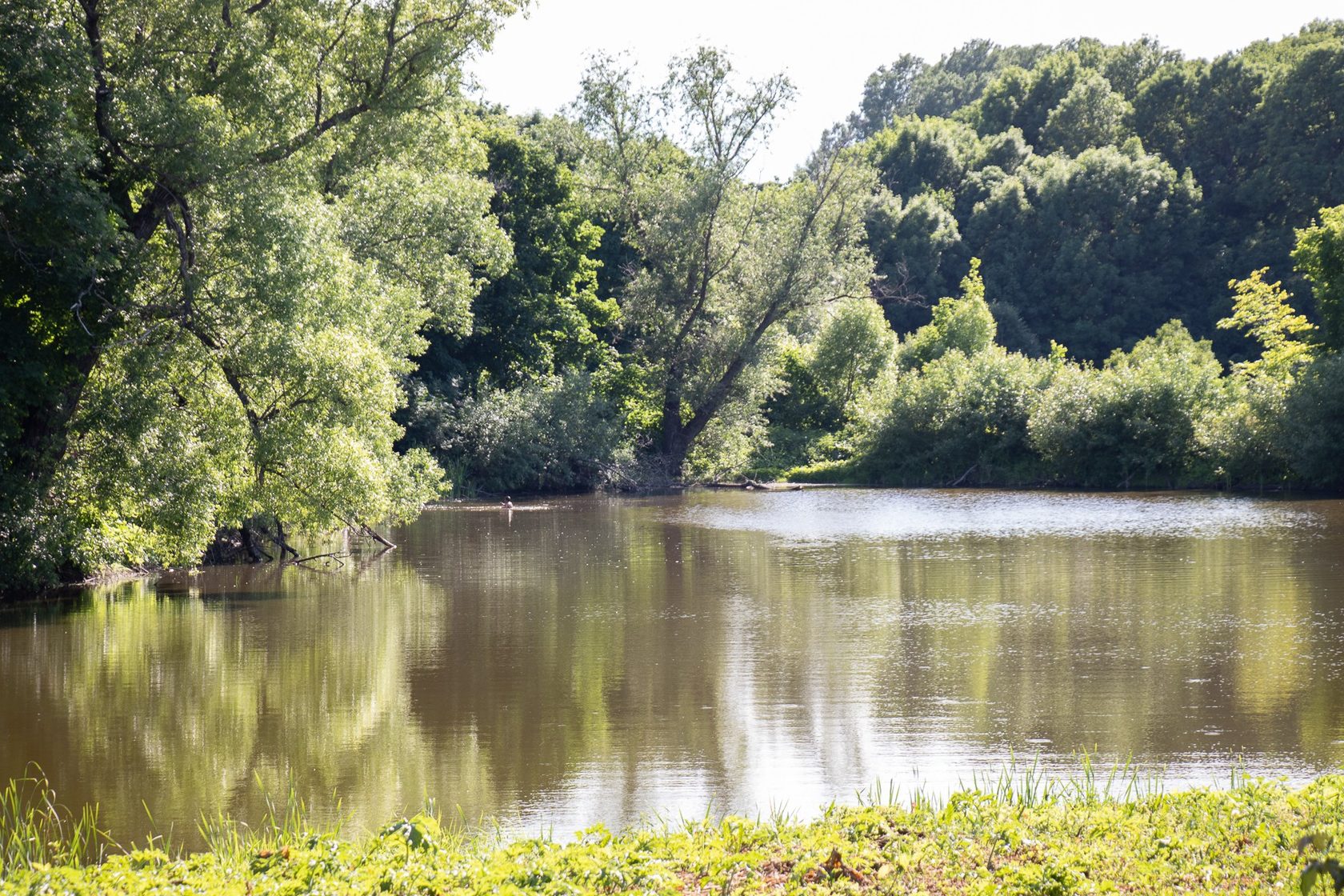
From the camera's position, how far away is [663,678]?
11.9 meters

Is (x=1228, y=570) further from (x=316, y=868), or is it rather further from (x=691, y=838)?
(x=316, y=868)

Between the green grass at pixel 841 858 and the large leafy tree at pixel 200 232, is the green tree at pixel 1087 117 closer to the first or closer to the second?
the large leafy tree at pixel 200 232

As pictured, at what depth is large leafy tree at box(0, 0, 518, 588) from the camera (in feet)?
48.8

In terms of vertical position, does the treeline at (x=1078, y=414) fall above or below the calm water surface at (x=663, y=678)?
above

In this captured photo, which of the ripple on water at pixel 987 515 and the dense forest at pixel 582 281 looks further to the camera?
the ripple on water at pixel 987 515

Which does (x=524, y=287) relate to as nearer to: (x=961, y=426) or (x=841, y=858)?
(x=961, y=426)

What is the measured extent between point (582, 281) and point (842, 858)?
144ft

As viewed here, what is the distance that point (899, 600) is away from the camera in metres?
16.9

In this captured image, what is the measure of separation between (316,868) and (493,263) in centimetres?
3039

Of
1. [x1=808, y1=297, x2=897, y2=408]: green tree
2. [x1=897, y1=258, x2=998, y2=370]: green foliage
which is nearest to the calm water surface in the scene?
[x1=808, y1=297, x2=897, y2=408]: green tree

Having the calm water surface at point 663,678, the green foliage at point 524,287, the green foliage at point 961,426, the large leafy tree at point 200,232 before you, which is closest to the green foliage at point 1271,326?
the green foliage at point 961,426

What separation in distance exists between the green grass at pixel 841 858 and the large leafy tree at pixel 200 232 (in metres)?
10.5

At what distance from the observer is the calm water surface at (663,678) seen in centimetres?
848

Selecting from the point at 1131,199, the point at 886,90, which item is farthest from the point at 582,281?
the point at 886,90
